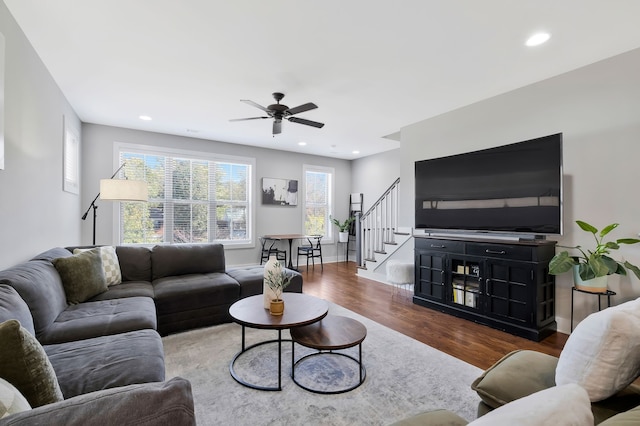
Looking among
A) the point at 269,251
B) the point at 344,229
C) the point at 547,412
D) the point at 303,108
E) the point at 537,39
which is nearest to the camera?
the point at 547,412

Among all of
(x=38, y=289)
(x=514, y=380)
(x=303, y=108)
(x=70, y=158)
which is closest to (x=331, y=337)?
(x=514, y=380)

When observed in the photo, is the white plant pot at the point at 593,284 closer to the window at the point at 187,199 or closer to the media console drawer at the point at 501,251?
the media console drawer at the point at 501,251

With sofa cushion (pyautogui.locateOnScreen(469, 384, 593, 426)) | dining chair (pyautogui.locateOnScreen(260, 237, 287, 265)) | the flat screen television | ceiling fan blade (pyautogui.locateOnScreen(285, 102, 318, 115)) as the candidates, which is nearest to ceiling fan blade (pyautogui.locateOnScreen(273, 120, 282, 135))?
ceiling fan blade (pyautogui.locateOnScreen(285, 102, 318, 115))

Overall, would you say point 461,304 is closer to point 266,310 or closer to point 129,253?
point 266,310

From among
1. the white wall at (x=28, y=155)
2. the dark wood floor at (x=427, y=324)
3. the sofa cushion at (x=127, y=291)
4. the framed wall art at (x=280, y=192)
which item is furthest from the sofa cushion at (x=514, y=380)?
the framed wall art at (x=280, y=192)

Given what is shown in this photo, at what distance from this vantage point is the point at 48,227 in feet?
10.4

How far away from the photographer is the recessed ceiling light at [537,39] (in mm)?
2436

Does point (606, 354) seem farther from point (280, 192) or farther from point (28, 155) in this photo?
point (280, 192)

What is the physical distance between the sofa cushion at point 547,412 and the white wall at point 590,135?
3.02 meters

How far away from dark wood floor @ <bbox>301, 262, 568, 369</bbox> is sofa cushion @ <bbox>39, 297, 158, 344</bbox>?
7.72 feet

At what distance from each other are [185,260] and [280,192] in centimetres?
334

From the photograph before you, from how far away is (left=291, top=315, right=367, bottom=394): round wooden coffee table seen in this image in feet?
6.57

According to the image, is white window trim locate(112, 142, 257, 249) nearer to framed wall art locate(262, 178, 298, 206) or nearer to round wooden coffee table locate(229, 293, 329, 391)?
framed wall art locate(262, 178, 298, 206)

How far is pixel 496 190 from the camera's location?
136 inches
